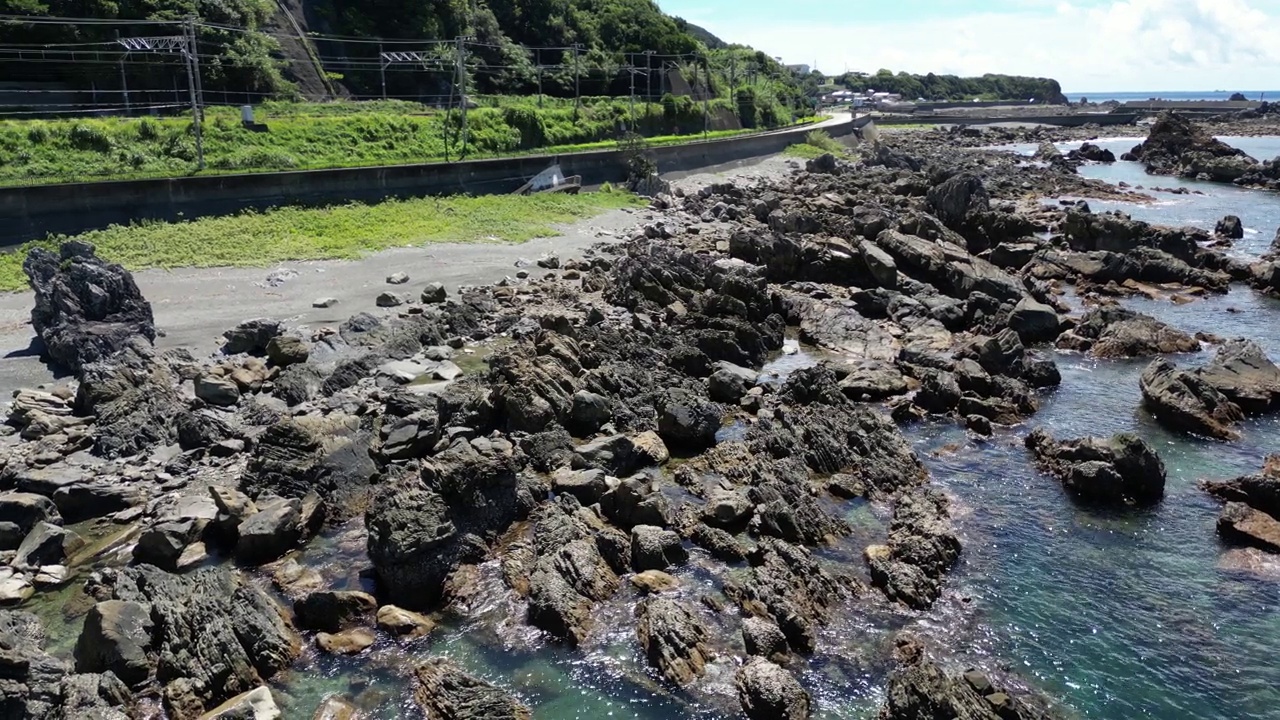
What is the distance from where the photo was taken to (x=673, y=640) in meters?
15.2

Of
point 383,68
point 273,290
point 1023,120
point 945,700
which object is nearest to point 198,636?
point 945,700

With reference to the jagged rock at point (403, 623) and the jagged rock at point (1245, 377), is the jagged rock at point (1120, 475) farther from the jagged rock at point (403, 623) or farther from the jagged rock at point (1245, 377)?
the jagged rock at point (403, 623)

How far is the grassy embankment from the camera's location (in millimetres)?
47031

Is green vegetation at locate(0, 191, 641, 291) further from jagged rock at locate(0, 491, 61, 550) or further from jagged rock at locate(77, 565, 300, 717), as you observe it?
jagged rock at locate(77, 565, 300, 717)

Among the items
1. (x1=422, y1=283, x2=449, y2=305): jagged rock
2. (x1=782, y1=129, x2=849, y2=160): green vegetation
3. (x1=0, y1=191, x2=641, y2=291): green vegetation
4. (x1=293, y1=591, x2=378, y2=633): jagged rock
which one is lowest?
(x1=293, y1=591, x2=378, y2=633): jagged rock

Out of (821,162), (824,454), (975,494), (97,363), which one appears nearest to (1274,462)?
(975,494)

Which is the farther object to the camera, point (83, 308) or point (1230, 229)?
point (1230, 229)

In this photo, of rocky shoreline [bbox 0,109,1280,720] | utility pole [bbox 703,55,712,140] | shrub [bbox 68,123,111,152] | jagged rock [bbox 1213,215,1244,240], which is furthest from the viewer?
utility pole [bbox 703,55,712,140]

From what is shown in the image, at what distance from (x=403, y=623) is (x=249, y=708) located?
313 cm

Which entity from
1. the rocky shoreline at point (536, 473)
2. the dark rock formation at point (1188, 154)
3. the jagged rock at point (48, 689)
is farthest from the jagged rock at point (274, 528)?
the dark rock formation at point (1188, 154)

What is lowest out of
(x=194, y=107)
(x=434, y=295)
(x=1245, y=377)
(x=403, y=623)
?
(x=403, y=623)

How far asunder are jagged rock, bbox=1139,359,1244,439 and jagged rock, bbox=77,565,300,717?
25.1 m

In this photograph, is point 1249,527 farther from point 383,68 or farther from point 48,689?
point 383,68

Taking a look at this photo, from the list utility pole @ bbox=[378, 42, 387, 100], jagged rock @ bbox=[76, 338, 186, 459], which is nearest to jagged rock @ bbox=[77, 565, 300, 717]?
jagged rock @ bbox=[76, 338, 186, 459]
